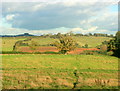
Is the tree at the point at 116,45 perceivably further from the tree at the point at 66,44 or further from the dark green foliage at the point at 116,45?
the tree at the point at 66,44

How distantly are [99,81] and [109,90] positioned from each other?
188 centimetres

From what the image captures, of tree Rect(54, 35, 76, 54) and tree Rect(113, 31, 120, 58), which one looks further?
tree Rect(54, 35, 76, 54)

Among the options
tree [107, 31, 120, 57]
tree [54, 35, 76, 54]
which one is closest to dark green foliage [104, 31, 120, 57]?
tree [107, 31, 120, 57]

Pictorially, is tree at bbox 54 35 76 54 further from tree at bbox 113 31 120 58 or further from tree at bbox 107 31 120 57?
tree at bbox 113 31 120 58

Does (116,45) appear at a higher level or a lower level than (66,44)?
lower

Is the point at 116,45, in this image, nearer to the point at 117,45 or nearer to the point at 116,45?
the point at 116,45

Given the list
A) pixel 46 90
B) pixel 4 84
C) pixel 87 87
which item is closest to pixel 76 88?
pixel 87 87

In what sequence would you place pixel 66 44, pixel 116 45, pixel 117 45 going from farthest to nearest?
1. pixel 66 44
2. pixel 116 45
3. pixel 117 45

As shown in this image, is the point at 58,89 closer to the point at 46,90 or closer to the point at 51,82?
Answer: the point at 46,90

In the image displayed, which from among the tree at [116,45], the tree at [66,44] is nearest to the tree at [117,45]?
the tree at [116,45]

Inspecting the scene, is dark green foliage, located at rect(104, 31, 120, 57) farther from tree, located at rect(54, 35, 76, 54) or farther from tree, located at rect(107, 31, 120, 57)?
tree, located at rect(54, 35, 76, 54)

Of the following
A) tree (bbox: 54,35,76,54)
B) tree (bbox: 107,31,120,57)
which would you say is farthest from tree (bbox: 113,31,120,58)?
tree (bbox: 54,35,76,54)

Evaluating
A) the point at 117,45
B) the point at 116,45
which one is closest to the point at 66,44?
the point at 116,45

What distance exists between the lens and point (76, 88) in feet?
38.7
